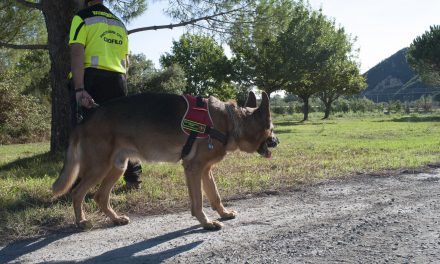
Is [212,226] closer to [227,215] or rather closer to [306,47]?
[227,215]

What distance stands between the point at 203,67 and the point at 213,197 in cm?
3950

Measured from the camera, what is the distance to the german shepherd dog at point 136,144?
15.2 ft

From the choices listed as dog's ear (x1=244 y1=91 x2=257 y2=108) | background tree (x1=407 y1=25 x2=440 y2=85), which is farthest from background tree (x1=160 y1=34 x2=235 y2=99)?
background tree (x1=407 y1=25 x2=440 y2=85)

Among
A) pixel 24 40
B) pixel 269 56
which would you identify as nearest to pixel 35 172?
pixel 24 40

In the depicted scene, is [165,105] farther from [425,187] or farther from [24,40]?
[24,40]

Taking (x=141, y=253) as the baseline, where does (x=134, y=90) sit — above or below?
above

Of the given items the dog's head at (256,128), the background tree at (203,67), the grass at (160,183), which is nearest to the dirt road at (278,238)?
the grass at (160,183)

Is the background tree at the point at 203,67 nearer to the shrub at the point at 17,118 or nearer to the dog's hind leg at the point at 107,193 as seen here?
the shrub at the point at 17,118

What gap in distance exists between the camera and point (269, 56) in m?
34.1

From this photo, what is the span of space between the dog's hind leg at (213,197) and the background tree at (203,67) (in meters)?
15.8

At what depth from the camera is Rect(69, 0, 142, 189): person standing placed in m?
4.83

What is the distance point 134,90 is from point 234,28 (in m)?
22.3

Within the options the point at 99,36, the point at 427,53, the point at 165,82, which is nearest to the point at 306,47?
the point at 165,82

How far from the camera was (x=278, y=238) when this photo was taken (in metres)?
4.09
